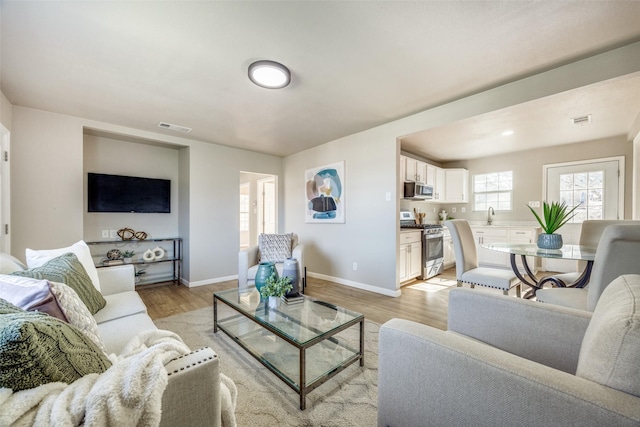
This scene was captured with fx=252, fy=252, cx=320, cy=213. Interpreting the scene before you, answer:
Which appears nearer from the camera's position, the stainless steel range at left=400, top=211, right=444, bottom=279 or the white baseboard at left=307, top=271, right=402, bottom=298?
the white baseboard at left=307, top=271, right=402, bottom=298

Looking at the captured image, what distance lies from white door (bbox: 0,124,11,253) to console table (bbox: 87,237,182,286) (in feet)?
3.02

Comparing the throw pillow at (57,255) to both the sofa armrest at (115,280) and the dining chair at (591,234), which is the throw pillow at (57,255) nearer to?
the sofa armrest at (115,280)

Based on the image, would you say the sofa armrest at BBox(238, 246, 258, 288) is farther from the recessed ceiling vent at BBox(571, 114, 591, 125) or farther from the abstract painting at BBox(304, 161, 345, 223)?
the recessed ceiling vent at BBox(571, 114, 591, 125)

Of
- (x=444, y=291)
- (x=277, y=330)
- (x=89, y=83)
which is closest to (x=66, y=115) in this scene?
(x=89, y=83)

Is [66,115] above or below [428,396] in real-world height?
above

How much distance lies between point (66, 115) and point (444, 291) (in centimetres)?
531

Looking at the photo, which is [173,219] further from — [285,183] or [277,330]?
[277,330]

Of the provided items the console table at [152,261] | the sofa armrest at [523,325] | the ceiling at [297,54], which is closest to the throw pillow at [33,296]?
the ceiling at [297,54]

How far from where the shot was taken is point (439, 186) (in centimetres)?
527

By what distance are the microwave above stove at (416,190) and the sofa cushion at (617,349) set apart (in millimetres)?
3700

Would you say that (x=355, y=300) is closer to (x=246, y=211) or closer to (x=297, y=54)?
(x=297, y=54)

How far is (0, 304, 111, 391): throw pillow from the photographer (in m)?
0.55

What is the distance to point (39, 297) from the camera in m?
0.90

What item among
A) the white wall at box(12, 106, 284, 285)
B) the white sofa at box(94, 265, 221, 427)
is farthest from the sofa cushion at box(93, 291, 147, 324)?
the white wall at box(12, 106, 284, 285)
